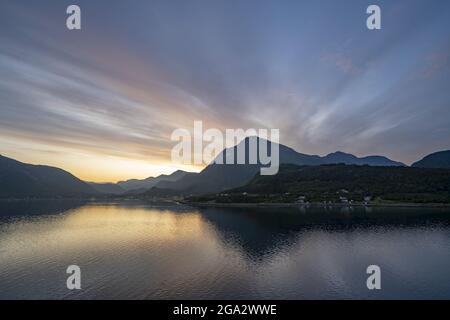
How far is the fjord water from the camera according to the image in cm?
4841

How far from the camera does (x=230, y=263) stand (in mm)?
67875

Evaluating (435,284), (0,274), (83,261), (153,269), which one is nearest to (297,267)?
(435,284)

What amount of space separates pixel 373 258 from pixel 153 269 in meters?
56.6

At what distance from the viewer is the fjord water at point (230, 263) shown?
48406mm

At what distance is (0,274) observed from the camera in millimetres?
57344

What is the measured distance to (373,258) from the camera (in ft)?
236
